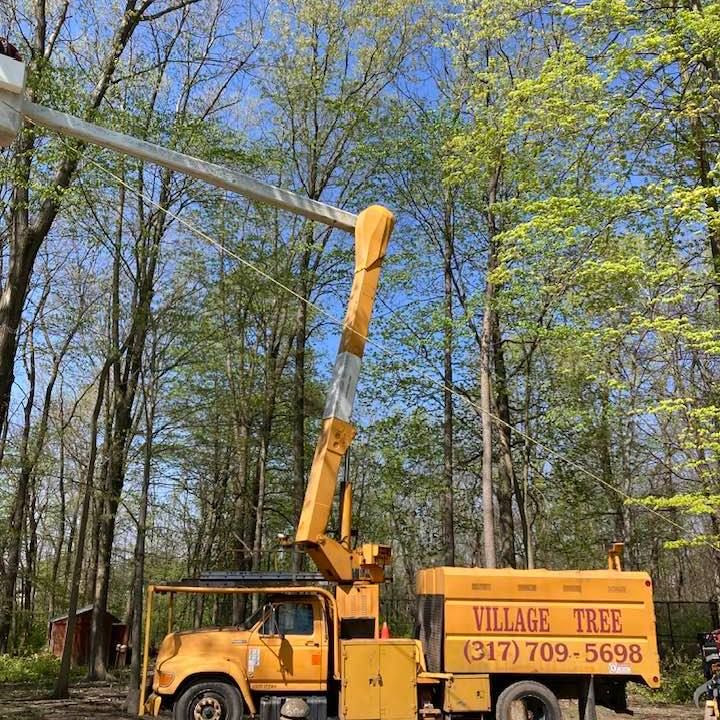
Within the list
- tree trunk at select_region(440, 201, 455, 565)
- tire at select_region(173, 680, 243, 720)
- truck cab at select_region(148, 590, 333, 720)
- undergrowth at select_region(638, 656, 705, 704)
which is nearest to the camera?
tire at select_region(173, 680, 243, 720)

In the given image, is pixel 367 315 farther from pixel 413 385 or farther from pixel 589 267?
pixel 413 385

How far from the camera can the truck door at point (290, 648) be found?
32.0 feet

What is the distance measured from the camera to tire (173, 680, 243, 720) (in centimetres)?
937

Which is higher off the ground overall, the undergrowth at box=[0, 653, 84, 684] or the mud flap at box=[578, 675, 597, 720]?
the mud flap at box=[578, 675, 597, 720]

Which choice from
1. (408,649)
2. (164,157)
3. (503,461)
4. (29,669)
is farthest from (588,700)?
(29,669)

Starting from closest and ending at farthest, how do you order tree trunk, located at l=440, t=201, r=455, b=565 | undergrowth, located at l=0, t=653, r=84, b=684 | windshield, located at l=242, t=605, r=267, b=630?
windshield, located at l=242, t=605, r=267, b=630 < undergrowth, located at l=0, t=653, r=84, b=684 < tree trunk, located at l=440, t=201, r=455, b=565

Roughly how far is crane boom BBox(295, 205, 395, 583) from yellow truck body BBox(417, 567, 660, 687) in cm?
118

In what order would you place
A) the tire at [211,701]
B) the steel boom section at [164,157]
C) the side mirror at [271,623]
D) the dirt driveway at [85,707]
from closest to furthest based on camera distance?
the steel boom section at [164,157] → the tire at [211,701] → the side mirror at [271,623] → the dirt driveway at [85,707]

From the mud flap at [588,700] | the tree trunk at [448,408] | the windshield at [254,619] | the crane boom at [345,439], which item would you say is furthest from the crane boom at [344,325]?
the tree trunk at [448,408]

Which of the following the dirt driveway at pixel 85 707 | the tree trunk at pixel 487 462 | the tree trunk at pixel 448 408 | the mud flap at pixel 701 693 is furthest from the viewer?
the tree trunk at pixel 448 408

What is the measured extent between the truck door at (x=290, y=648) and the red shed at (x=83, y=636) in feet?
70.6

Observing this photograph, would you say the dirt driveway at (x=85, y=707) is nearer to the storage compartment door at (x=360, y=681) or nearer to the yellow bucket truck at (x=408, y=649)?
the yellow bucket truck at (x=408, y=649)

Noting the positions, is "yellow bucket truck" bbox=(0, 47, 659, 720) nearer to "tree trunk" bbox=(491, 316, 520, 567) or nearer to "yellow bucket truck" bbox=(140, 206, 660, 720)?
"yellow bucket truck" bbox=(140, 206, 660, 720)

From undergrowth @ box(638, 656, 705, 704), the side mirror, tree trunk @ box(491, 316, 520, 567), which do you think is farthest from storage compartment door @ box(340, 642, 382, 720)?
tree trunk @ box(491, 316, 520, 567)
